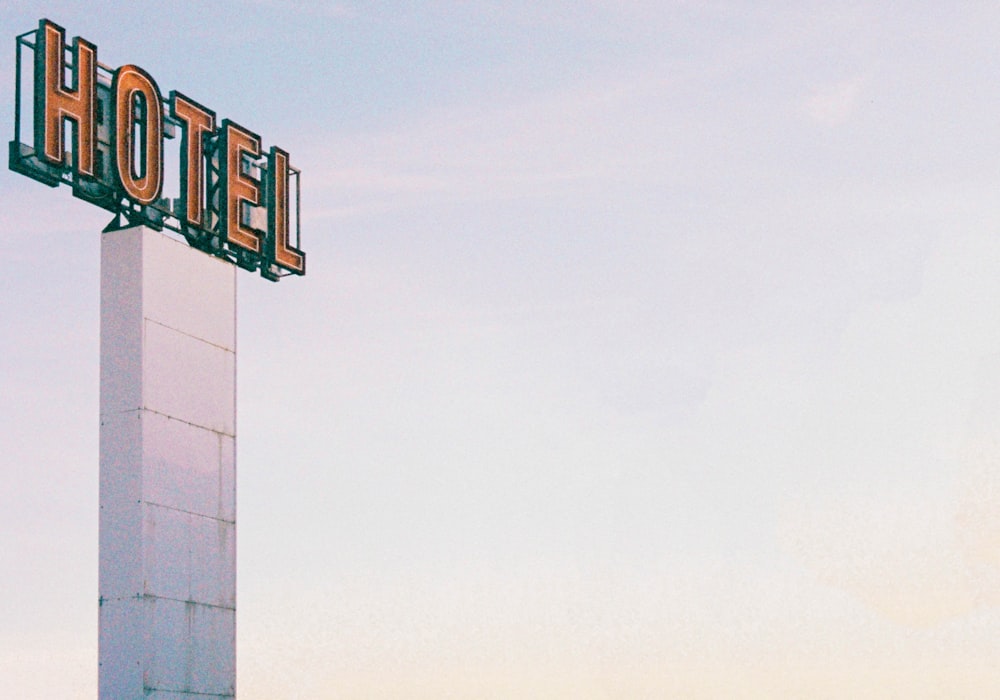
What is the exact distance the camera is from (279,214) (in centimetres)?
3906

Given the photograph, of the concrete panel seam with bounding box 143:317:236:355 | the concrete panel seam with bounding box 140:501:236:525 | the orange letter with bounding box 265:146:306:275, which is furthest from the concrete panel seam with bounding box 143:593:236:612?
the orange letter with bounding box 265:146:306:275

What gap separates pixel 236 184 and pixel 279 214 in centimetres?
166

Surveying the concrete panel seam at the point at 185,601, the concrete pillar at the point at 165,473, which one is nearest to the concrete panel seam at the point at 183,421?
the concrete pillar at the point at 165,473

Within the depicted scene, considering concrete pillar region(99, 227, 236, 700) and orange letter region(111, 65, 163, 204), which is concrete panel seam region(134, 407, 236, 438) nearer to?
concrete pillar region(99, 227, 236, 700)

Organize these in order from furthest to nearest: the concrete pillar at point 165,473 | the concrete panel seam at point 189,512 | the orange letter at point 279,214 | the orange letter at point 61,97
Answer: the orange letter at point 279,214
the concrete panel seam at point 189,512
the orange letter at point 61,97
the concrete pillar at point 165,473

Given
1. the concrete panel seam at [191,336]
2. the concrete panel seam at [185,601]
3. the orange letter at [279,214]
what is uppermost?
the orange letter at [279,214]

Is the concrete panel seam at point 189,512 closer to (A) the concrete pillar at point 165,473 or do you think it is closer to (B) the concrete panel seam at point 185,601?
(A) the concrete pillar at point 165,473

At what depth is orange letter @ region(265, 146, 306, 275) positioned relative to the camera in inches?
1526

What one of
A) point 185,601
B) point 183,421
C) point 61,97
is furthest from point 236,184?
point 185,601

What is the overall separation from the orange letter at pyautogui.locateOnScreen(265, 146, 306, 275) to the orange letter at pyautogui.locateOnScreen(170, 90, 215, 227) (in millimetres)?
2328

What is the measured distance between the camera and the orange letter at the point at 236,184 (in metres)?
37.1

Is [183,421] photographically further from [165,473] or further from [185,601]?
[185,601]

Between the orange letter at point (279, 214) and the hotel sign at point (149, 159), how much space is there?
0.02 meters

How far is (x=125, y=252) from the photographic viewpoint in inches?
1342
